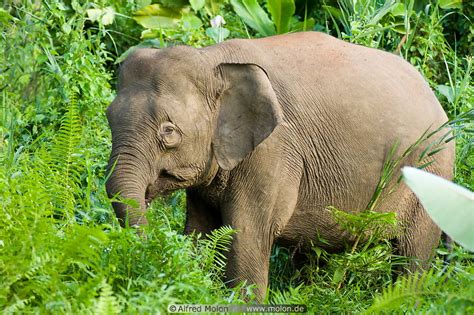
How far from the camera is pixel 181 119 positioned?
22.4 ft

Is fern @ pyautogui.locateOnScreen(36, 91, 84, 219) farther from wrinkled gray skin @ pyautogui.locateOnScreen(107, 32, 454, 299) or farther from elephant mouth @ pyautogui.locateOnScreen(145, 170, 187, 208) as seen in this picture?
elephant mouth @ pyautogui.locateOnScreen(145, 170, 187, 208)

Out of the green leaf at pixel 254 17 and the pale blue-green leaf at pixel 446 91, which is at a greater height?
the green leaf at pixel 254 17

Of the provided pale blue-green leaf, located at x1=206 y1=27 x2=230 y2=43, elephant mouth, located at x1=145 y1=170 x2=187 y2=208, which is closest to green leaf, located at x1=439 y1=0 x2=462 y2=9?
pale blue-green leaf, located at x1=206 y1=27 x2=230 y2=43

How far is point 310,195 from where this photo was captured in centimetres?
760

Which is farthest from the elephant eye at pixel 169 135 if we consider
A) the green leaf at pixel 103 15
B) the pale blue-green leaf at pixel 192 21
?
the pale blue-green leaf at pixel 192 21

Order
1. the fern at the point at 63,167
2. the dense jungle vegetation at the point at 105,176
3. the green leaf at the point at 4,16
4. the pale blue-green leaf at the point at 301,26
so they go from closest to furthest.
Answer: the dense jungle vegetation at the point at 105,176 < the fern at the point at 63,167 < the green leaf at the point at 4,16 < the pale blue-green leaf at the point at 301,26

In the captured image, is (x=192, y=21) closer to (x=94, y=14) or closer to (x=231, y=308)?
(x=94, y=14)

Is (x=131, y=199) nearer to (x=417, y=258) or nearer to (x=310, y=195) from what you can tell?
(x=310, y=195)

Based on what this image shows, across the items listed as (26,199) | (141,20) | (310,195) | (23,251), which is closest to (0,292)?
(23,251)

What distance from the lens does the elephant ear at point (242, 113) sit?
7016mm

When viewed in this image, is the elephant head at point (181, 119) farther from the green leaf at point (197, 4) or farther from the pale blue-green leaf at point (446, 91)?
the green leaf at point (197, 4)

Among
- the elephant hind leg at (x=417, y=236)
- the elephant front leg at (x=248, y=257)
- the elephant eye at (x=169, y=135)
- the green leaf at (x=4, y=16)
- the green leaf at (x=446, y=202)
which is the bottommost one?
the elephant hind leg at (x=417, y=236)

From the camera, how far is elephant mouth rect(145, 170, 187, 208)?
683cm

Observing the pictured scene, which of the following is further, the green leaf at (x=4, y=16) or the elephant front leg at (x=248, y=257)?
the green leaf at (x=4, y=16)
